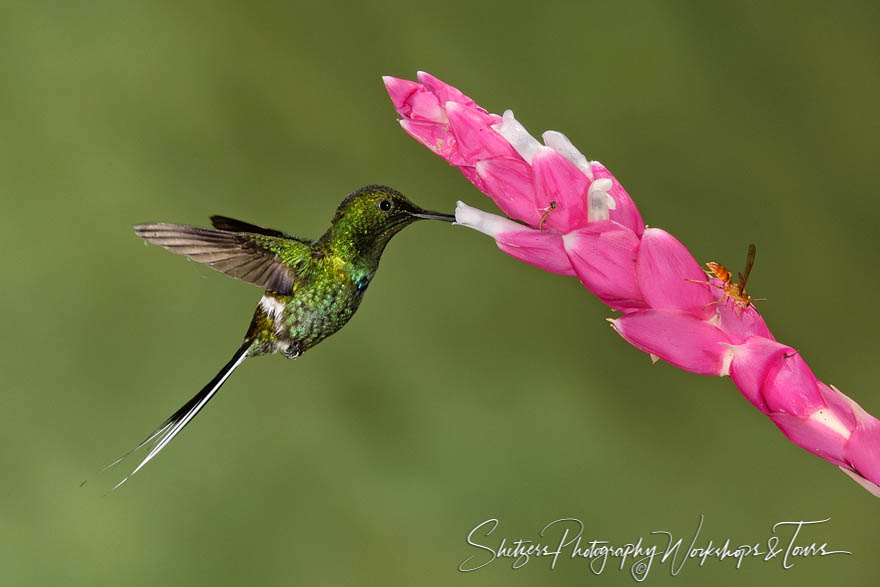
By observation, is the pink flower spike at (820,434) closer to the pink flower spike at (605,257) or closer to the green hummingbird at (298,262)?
the pink flower spike at (605,257)

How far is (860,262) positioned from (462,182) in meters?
0.72

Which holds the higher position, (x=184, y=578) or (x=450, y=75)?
(x=450, y=75)

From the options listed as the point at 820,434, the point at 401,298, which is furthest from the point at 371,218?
the point at 401,298

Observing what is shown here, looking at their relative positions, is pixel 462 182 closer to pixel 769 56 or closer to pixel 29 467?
pixel 769 56

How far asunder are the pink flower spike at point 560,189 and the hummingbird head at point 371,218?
0.08 meters

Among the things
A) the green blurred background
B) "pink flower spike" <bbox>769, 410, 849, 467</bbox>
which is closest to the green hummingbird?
"pink flower spike" <bbox>769, 410, 849, 467</bbox>

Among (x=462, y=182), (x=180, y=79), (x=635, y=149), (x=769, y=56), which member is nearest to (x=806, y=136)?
(x=769, y=56)

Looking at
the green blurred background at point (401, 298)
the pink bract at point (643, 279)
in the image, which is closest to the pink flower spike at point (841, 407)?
the pink bract at point (643, 279)

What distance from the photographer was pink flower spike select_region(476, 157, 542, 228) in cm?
40

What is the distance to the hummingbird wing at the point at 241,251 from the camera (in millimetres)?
498

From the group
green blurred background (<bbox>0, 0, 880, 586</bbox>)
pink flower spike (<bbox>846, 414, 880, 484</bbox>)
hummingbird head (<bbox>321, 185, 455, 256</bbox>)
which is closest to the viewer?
pink flower spike (<bbox>846, 414, 880, 484</bbox>)

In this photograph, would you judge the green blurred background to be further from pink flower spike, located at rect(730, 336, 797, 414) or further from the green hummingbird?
pink flower spike, located at rect(730, 336, 797, 414)

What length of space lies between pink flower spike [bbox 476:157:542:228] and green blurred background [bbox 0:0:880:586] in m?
1.01

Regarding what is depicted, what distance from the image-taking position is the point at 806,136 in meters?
1.55
